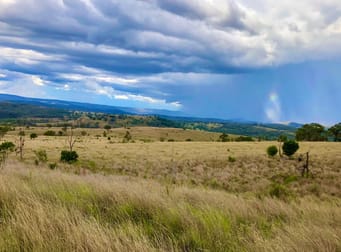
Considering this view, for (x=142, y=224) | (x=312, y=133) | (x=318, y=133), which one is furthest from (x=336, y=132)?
(x=142, y=224)

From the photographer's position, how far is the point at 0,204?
5926 millimetres

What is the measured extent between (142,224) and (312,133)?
96.6m

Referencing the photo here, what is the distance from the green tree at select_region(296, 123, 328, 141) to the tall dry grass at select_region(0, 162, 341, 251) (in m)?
93.1

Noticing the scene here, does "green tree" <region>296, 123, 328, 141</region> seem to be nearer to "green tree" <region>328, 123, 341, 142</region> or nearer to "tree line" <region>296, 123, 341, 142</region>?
"tree line" <region>296, 123, 341, 142</region>

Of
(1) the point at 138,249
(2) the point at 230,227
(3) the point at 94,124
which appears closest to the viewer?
(1) the point at 138,249

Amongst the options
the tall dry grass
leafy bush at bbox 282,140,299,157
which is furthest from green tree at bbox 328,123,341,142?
the tall dry grass

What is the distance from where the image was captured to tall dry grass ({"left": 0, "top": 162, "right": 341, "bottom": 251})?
3.97 m

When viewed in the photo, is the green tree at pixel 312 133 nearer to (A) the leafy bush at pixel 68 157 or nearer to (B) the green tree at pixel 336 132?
(B) the green tree at pixel 336 132

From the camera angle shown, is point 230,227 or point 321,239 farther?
point 230,227

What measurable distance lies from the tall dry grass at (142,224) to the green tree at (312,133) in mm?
93148

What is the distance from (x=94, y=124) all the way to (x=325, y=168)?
470 ft

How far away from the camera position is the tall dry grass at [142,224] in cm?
397

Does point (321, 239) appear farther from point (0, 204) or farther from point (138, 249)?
point (0, 204)

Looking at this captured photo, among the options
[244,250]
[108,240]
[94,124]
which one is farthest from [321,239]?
[94,124]
